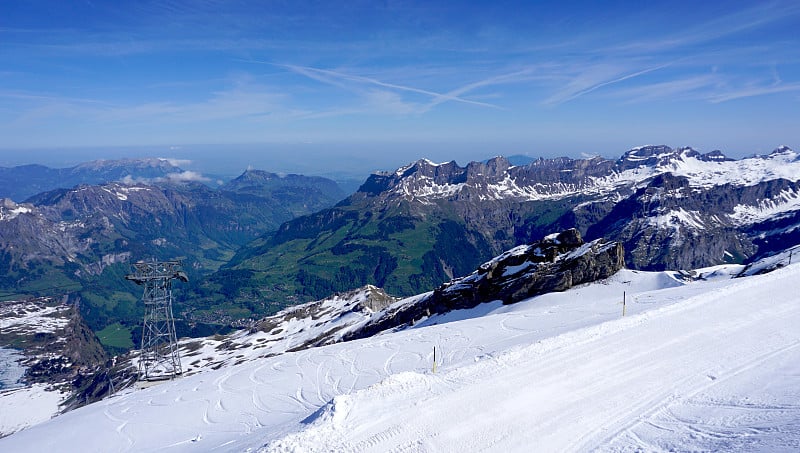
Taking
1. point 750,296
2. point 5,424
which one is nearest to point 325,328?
point 5,424

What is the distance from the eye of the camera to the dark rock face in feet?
220

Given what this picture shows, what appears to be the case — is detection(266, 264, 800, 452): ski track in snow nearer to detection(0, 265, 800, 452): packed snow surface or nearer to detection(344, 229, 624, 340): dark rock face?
detection(0, 265, 800, 452): packed snow surface

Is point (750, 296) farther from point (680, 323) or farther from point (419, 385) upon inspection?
point (419, 385)


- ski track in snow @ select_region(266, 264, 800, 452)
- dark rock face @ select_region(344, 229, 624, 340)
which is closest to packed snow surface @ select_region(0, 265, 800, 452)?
ski track in snow @ select_region(266, 264, 800, 452)

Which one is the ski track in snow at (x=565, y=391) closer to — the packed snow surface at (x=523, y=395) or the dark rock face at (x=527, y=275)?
the packed snow surface at (x=523, y=395)

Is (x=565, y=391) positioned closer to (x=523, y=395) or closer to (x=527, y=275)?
(x=523, y=395)

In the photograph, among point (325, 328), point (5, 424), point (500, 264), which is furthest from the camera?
point (325, 328)

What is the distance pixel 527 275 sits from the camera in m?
70.1

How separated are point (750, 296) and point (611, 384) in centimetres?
2257

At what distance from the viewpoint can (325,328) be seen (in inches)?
5064

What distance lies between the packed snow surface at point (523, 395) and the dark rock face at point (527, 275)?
1139 inches

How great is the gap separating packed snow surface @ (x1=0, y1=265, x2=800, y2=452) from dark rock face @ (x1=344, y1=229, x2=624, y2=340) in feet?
94.9

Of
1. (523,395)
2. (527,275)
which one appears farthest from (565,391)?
(527,275)

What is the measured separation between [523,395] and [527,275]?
5258 centimetres
